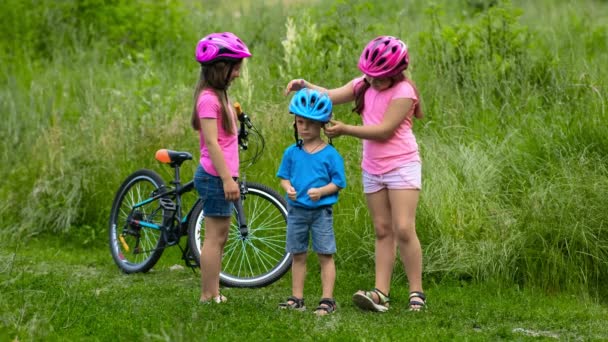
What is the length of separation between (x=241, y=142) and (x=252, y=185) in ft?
2.51

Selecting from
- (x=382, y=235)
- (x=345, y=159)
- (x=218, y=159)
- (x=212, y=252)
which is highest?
(x=218, y=159)

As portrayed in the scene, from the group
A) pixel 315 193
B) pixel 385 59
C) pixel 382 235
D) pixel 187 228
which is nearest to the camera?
pixel 315 193

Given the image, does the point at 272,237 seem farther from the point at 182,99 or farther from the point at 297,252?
the point at 182,99

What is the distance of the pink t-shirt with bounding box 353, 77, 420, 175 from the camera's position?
648 centimetres

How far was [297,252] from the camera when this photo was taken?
643 centimetres

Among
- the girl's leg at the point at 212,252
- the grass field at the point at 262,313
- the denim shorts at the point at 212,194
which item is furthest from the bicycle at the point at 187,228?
the denim shorts at the point at 212,194

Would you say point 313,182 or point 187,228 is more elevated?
point 313,182

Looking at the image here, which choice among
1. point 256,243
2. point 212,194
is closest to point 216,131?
point 212,194

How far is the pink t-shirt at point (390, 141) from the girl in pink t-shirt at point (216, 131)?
89 centimetres

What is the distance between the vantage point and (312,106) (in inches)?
247

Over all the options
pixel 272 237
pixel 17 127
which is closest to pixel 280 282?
pixel 272 237

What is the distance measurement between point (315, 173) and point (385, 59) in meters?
0.83

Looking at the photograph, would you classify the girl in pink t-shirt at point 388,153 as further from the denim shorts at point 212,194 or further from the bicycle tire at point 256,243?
the bicycle tire at point 256,243

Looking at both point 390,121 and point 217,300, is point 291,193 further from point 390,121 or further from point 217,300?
point 217,300
